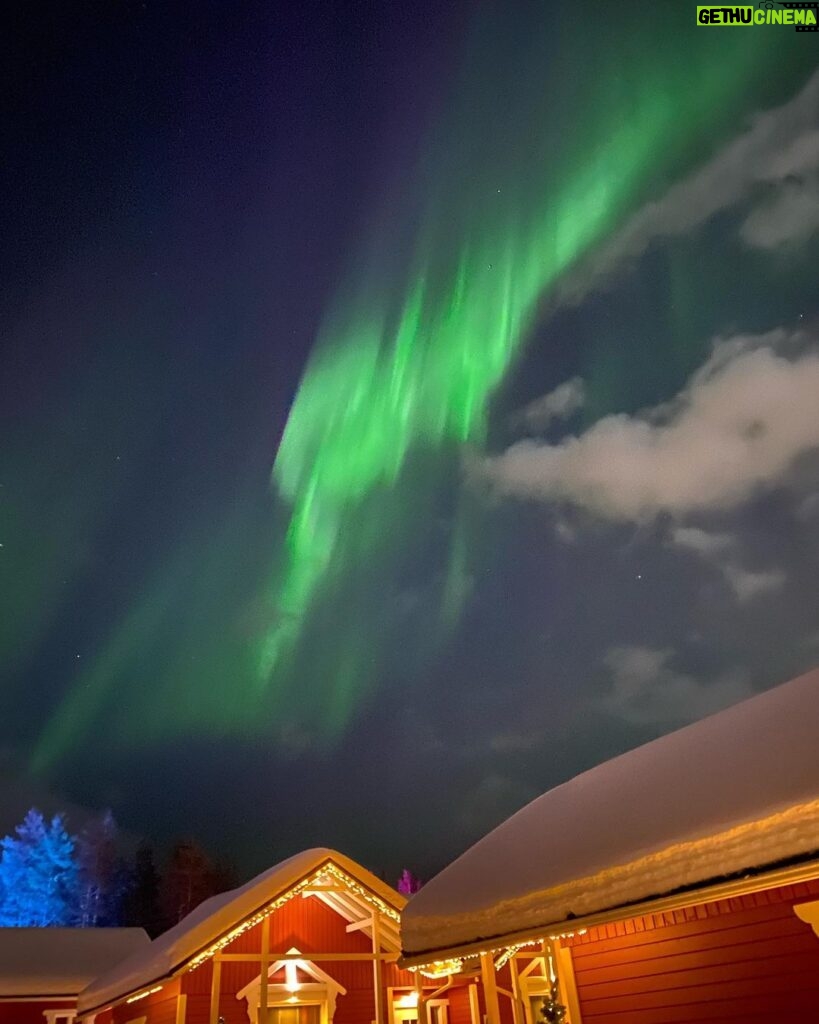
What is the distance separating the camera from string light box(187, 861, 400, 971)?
1494cm

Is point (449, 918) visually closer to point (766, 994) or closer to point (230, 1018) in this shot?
point (766, 994)

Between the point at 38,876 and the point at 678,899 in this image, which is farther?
the point at 38,876

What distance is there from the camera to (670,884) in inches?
266

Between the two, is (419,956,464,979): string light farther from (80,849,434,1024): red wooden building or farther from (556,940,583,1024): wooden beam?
(556,940,583,1024): wooden beam

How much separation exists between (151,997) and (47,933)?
44.4 feet

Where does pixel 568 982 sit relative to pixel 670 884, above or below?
below

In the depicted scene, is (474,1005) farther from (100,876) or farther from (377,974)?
(100,876)

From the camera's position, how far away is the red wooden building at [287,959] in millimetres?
15219

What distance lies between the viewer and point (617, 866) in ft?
23.8

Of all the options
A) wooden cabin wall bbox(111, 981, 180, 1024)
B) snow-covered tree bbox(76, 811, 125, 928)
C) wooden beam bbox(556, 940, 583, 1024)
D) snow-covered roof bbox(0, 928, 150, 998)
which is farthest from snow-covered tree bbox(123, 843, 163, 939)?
wooden beam bbox(556, 940, 583, 1024)

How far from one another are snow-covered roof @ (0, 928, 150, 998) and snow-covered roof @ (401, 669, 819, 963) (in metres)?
17.9

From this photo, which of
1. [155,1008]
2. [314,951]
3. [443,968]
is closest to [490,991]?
[443,968]

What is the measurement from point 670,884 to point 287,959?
1163cm

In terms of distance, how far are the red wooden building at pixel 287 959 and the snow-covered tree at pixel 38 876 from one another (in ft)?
164
